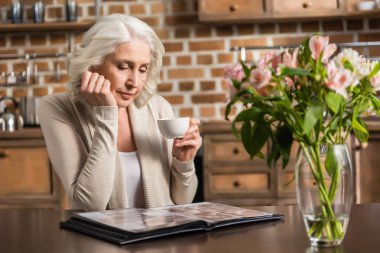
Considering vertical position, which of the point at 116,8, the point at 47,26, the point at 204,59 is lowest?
the point at 204,59

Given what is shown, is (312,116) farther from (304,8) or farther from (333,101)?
(304,8)

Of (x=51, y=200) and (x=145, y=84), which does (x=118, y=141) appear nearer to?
(x=145, y=84)

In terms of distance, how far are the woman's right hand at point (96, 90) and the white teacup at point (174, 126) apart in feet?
0.69

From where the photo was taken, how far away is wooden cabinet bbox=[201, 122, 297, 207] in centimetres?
331

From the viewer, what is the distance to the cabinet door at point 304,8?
11.6 ft

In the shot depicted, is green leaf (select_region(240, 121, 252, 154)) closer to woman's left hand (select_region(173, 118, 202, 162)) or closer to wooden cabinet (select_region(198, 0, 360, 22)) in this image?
woman's left hand (select_region(173, 118, 202, 162))

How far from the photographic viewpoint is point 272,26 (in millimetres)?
3775

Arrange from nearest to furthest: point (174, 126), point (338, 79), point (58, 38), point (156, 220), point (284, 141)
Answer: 1. point (338, 79)
2. point (284, 141)
3. point (156, 220)
4. point (174, 126)
5. point (58, 38)

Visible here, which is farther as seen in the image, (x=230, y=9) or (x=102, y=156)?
(x=230, y=9)

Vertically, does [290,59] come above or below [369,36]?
below

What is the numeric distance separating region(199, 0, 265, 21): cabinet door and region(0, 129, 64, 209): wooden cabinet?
1.11 metres

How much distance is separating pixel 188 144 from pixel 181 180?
152 millimetres

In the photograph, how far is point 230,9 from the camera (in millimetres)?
3543

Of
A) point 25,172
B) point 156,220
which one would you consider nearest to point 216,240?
point 156,220
